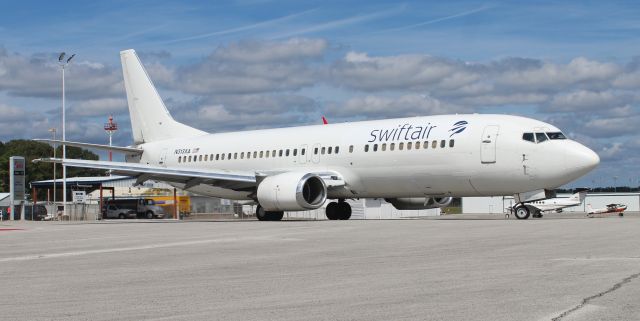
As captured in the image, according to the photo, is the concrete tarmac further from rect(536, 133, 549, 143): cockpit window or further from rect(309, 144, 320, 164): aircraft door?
rect(309, 144, 320, 164): aircraft door

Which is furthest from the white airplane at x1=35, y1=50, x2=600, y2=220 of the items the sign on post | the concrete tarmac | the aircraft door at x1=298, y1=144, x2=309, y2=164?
the sign on post

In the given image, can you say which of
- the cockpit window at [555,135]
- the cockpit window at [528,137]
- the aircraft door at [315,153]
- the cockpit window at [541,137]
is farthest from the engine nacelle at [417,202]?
the cockpit window at [555,135]

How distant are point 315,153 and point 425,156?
19.2 ft

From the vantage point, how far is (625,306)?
827 centimetres

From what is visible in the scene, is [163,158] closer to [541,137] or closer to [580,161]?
[541,137]

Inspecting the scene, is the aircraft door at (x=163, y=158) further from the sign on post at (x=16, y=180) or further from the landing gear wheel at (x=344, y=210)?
the sign on post at (x=16, y=180)

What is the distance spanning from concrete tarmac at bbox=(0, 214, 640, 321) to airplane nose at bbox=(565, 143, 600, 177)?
32.9 ft

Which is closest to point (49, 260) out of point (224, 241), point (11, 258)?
point (11, 258)

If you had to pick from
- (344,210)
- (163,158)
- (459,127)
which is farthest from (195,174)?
(459,127)

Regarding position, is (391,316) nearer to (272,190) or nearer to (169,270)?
(169,270)

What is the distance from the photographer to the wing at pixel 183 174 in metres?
35.8

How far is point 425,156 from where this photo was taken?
3150 cm

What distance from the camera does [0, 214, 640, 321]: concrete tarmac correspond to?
27.3 ft

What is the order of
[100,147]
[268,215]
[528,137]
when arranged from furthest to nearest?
1. [100,147]
2. [268,215]
3. [528,137]
